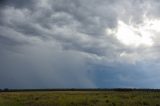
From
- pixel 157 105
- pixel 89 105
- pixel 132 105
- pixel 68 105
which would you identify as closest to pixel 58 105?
pixel 68 105

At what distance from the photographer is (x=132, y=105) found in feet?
145

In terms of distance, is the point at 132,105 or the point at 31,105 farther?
the point at 31,105

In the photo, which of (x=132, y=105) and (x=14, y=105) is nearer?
(x=132, y=105)

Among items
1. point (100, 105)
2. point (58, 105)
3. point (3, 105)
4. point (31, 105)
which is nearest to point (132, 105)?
point (100, 105)

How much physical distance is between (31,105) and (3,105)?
4.38 m

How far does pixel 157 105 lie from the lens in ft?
148

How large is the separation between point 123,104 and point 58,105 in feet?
33.1

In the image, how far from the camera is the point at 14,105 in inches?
1861

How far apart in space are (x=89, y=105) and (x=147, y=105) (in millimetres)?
8804

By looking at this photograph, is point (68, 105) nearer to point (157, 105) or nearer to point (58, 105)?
point (58, 105)

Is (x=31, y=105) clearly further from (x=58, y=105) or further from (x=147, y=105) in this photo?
(x=147, y=105)

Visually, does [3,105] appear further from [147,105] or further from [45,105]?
[147,105]

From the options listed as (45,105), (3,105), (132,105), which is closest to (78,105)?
(45,105)

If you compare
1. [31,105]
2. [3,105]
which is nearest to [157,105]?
[31,105]
